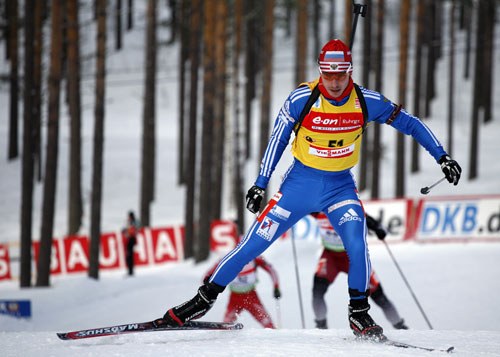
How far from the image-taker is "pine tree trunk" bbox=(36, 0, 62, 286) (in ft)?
61.6

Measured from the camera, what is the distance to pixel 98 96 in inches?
768

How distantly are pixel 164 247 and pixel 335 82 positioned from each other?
1704 centimetres

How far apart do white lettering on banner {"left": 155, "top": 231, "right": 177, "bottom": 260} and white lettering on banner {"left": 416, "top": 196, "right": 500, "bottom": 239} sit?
7473 mm

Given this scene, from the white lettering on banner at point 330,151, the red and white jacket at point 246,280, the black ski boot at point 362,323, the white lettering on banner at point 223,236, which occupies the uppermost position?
the white lettering on banner at point 330,151

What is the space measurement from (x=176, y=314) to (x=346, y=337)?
1381 mm

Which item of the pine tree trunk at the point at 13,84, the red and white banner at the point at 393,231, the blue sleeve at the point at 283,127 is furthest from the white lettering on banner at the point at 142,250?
the blue sleeve at the point at 283,127

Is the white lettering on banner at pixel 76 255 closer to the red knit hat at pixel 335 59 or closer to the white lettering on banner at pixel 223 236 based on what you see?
the white lettering on banner at pixel 223 236

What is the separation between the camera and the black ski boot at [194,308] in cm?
623

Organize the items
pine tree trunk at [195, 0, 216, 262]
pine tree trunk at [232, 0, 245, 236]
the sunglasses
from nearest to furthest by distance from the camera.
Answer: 1. the sunglasses
2. pine tree trunk at [195, 0, 216, 262]
3. pine tree trunk at [232, 0, 245, 236]

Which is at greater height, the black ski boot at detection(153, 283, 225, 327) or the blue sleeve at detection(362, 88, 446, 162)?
the blue sleeve at detection(362, 88, 446, 162)

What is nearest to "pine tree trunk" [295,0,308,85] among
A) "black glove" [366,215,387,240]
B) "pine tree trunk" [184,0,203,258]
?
"pine tree trunk" [184,0,203,258]

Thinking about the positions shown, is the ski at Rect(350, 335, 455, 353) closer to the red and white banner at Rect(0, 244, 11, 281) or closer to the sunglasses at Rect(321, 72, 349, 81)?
the sunglasses at Rect(321, 72, 349, 81)

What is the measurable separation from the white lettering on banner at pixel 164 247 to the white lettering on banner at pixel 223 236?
132 cm

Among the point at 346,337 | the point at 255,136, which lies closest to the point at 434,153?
the point at 346,337
